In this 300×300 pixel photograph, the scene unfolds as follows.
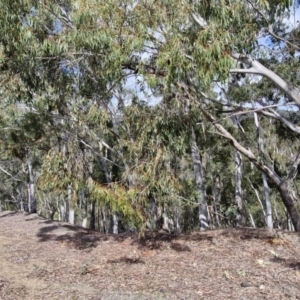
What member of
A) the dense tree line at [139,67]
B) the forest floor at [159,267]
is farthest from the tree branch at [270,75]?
the forest floor at [159,267]

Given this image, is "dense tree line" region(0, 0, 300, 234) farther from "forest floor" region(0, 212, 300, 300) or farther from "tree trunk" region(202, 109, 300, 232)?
"forest floor" region(0, 212, 300, 300)

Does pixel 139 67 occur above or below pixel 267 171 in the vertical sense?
above

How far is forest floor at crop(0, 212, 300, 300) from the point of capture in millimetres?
5207

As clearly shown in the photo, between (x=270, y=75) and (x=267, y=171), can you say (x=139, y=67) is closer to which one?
(x=270, y=75)

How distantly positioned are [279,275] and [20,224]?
8858 millimetres

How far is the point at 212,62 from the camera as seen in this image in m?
5.39

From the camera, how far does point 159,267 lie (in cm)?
617

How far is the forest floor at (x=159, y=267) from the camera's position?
5.21 metres

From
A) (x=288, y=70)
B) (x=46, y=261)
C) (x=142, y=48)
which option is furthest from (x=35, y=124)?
→ (x=288, y=70)

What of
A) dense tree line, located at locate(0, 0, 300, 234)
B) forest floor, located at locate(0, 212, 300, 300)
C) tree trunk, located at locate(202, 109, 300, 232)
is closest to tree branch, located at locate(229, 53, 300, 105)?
dense tree line, located at locate(0, 0, 300, 234)

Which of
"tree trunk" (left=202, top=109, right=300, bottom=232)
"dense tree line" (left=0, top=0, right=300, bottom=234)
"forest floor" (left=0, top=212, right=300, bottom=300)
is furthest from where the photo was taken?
"tree trunk" (left=202, top=109, right=300, bottom=232)

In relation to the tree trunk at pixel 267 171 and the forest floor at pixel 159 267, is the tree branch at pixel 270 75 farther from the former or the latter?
the forest floor at pixel 159 267

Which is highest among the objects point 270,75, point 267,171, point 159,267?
point 270,75

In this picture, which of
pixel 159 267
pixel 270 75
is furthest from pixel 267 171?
pixel 159 267
